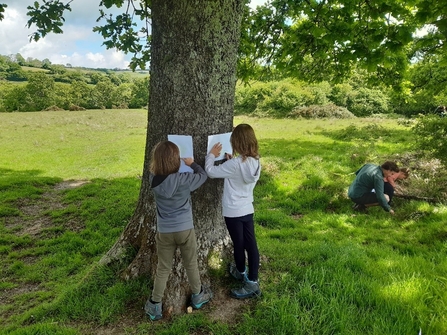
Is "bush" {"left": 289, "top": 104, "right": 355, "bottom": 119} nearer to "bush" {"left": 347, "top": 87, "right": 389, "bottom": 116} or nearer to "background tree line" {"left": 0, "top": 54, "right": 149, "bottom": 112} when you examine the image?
"bush" {"left": 347, "top": 87, "right": 389, "bottom": 116}

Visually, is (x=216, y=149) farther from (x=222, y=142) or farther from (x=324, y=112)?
(x=324, y=112)

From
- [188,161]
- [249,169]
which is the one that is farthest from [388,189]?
[188,161]

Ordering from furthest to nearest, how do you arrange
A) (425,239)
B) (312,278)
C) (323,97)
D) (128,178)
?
(323,97) < (128,178) < (425,239) < (312,278)

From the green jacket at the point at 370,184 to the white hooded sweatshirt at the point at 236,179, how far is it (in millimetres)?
4441

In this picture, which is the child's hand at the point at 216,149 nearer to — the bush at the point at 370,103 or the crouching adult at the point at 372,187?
the crouching adult at the point at 372,187

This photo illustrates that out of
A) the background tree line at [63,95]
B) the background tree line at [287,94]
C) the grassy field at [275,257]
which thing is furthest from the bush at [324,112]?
the background tree line at [63,95]

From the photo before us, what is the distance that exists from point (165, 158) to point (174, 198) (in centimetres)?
41

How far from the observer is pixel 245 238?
3.41 meters

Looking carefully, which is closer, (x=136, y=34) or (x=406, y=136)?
(x=136, y=34)

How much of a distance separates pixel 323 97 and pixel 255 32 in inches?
1138

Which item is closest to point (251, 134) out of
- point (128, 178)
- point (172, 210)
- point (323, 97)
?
point (172, 210)

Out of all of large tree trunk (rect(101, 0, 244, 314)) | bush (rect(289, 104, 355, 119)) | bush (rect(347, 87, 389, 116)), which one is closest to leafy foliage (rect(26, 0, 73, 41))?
large tree trunk (rect(101, 0, 244, 314))

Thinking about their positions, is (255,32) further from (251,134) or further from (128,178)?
(128,178)

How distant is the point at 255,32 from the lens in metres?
7.70
